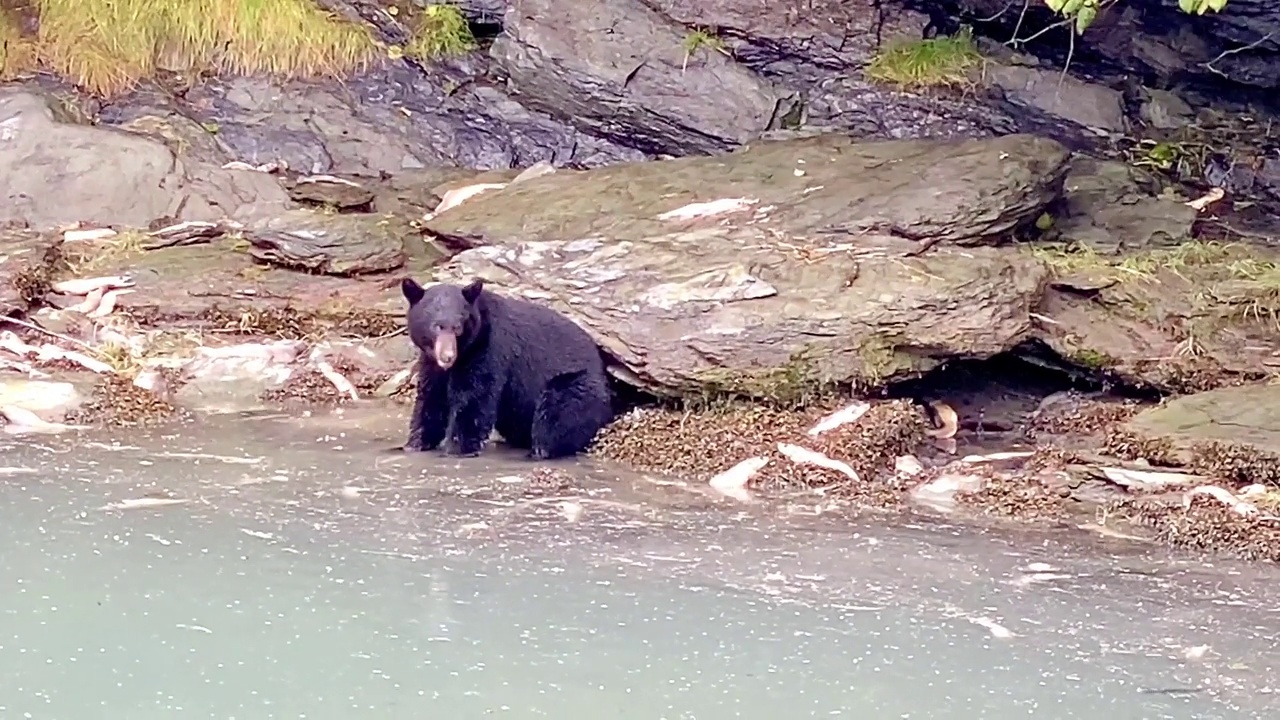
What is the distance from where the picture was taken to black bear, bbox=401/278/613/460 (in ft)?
22.9

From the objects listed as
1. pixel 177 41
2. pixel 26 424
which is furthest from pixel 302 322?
pixel 177 41

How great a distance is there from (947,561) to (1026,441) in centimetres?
→ 217

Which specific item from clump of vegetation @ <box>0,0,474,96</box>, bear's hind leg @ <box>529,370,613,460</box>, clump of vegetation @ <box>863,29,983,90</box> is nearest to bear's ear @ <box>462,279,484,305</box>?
bear's hind leg @ <box>529,370,613,460</box>

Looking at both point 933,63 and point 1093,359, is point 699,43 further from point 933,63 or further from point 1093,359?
point 1093,359

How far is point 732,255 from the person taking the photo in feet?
25.2

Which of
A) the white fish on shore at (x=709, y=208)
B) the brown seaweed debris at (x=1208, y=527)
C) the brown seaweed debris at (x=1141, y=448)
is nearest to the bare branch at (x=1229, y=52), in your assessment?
the white fish on shore at (x=709, y=208)

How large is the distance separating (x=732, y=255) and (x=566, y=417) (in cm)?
120

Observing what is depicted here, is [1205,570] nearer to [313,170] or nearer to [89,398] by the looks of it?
[89,398]

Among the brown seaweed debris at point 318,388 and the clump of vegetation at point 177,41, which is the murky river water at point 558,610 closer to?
the brown seaweed debris at point 318,388

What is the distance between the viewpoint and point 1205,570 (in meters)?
5.41

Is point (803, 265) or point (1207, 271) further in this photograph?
point (1207, 271)

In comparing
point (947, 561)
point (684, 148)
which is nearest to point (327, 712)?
point (947, 561)

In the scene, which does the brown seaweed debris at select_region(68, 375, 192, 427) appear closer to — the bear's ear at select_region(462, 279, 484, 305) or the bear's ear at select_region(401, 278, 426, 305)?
the bear's ear at select_region(401, 278, 426, 305)

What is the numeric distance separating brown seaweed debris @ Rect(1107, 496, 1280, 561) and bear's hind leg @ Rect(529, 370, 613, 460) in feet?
7.39
